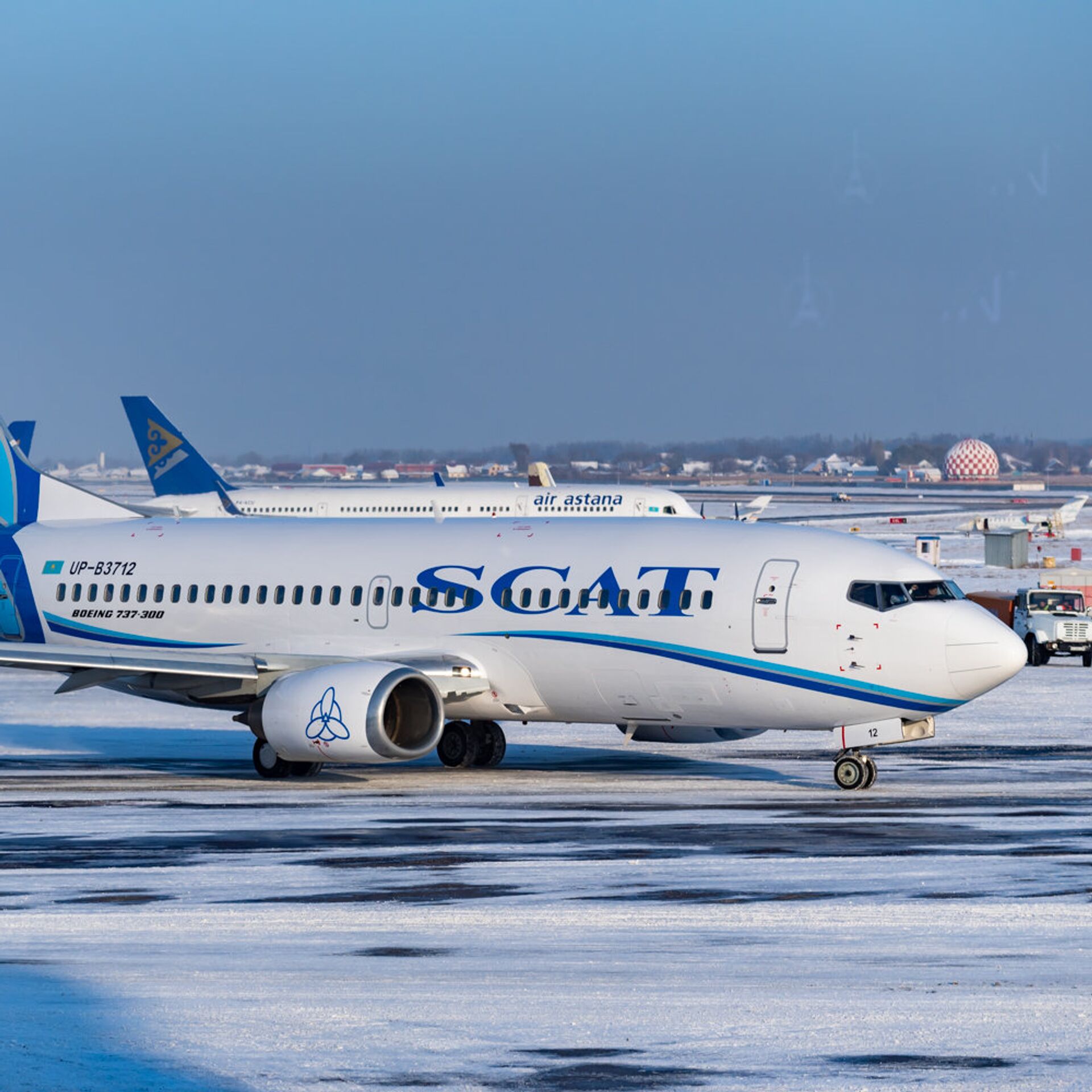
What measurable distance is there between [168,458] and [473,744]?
61.1m

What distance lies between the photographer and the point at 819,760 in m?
33.2

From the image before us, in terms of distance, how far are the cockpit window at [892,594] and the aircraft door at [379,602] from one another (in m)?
8.03

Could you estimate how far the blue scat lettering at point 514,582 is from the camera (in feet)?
98.8

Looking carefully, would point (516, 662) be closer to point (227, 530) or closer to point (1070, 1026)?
point (227, 530)

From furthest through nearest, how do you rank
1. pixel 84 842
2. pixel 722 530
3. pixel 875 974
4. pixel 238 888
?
pixel 722 530
pixel 84 842
pixel 238 888
pixel 875 974

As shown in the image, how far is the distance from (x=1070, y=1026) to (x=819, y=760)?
19495 millimetres

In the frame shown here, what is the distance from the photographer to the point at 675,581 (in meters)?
29.1

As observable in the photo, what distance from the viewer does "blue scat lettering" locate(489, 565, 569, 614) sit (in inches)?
1186

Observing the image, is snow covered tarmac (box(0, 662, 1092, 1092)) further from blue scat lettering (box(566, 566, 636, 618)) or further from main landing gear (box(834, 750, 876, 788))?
blue scat lettering (box(566, 566, 636, 618))

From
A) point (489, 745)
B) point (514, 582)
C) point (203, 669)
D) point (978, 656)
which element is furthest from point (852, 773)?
point (203, 669)

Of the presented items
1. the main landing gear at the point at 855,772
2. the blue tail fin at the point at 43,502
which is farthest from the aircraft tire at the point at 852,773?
the blue tail fin at the point at 43,502

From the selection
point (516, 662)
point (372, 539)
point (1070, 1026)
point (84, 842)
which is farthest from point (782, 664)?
point (1070, 1026)

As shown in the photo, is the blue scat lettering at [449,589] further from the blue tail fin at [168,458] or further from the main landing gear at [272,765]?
the blue tail fin at [168,458]

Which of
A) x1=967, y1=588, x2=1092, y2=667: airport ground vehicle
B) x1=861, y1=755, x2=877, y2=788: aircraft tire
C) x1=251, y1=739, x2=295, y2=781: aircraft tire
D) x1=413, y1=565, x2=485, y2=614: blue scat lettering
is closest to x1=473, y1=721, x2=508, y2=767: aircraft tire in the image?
x1=413, y1=565, x2=485, y2=614: blue scat lettering
